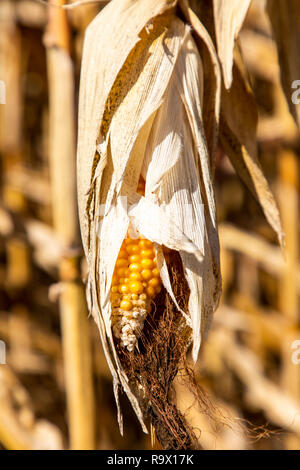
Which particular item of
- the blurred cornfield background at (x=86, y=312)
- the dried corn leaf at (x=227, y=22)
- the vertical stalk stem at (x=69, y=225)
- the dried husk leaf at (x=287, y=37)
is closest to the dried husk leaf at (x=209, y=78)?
the dried corn leaf at (x=227, y=22)

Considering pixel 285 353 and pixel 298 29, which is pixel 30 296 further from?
pixel 298 29

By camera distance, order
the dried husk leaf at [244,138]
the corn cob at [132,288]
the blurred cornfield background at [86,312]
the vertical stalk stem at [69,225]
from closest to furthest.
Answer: the corn cob at [132,288], the dried husk leaf at [244,138], the vertical stalk stem at [69,225], the blurred cornfield background at [86,312]

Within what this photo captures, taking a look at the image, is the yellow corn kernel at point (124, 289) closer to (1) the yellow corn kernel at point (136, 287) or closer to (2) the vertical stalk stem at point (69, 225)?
(1) the yellow corn kernel at point (136, 287)

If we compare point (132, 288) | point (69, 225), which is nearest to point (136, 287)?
point (132, 288)

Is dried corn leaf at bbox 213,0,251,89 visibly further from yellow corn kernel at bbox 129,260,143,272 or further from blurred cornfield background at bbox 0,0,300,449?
blurred cornfield background at bbox 0,0,300,449

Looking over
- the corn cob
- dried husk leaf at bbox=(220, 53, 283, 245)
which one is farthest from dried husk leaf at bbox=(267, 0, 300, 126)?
the corn cob
